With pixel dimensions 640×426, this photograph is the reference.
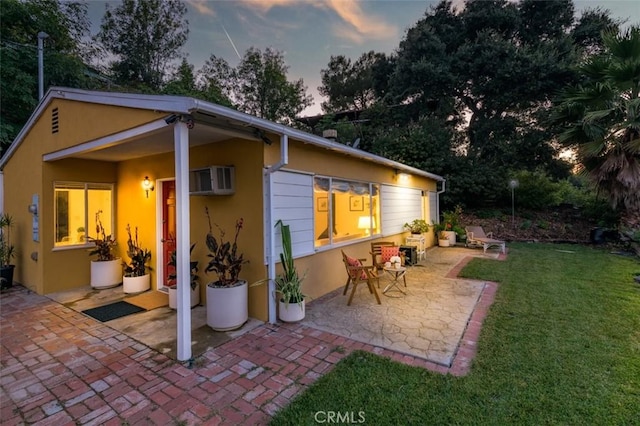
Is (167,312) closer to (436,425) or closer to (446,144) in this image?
(436,425)

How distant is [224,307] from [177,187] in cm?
176

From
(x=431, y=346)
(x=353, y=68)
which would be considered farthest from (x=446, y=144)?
(x=431, y=346)

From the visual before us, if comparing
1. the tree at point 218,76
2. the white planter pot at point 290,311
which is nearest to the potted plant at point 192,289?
the white planter pot at point 290,311

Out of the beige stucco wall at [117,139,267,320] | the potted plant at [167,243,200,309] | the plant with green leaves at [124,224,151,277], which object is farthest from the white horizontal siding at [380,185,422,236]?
the plant with green leaves at [124,224,151,277]

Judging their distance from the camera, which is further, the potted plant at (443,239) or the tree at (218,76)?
the tree at (218,76)

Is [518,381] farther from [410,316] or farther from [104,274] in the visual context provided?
[104,274]

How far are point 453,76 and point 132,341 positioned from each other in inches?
697

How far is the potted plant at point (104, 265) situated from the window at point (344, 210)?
424 cm

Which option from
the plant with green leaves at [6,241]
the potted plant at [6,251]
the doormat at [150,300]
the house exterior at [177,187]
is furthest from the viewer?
the plant with green leaves at [6,241]

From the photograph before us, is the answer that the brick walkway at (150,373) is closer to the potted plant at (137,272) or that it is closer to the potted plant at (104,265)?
the potted plant at (137,272)

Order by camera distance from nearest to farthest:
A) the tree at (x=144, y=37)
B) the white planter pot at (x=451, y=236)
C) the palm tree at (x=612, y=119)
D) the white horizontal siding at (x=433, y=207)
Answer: the palm tree at (x=612, y=119) → the white planter pot at (x=451, y=236) → the white horizontal siding at (x=433, y=207) → the tree at (x=144, y=37)

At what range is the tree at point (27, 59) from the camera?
1038 centimetres

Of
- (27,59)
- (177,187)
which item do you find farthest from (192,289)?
(27,59)

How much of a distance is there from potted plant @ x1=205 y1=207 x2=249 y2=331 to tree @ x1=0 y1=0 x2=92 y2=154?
11.2 meters
